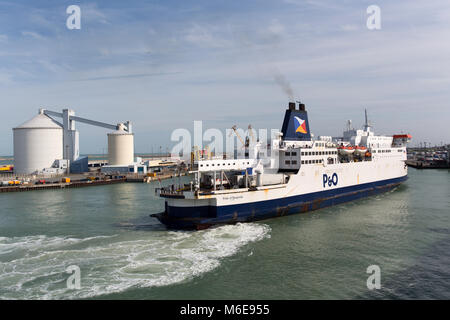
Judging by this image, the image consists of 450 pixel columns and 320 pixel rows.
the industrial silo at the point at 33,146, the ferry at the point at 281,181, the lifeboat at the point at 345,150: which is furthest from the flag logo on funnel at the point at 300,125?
the industrial silo at the point at 33,146

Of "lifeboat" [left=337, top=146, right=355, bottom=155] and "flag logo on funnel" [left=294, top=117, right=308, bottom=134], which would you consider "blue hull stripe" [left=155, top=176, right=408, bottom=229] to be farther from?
"flag logo on funnel" [left=294, top=117, right=308, bottom=134]

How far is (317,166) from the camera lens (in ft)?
84.2

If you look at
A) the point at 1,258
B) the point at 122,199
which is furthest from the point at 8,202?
the point at 1,258

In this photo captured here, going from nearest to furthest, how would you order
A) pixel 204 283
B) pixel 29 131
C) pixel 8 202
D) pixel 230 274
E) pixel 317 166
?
1. pixel 204 283
2. pixel 230 274
3. pixel 317 166
4. pixel 8 202
5. pixel 29 131

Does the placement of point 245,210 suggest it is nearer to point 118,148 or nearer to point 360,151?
point 360,151

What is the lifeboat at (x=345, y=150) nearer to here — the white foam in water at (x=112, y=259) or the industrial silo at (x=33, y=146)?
the white foam in water at (x=112, y=259)

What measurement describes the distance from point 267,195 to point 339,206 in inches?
363

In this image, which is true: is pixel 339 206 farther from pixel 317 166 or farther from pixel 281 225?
pixel 281 225

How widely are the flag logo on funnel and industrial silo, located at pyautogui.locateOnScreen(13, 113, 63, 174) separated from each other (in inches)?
1965

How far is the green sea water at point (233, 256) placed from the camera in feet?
38.8

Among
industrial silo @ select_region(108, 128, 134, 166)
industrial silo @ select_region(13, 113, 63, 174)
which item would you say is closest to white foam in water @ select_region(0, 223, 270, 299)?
industrial silo @ select_region(13, 113, 63, 174)

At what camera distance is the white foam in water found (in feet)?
39.9

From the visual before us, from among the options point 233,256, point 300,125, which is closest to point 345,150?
point 300,125

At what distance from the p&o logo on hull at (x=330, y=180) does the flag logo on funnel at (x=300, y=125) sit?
185 inches
